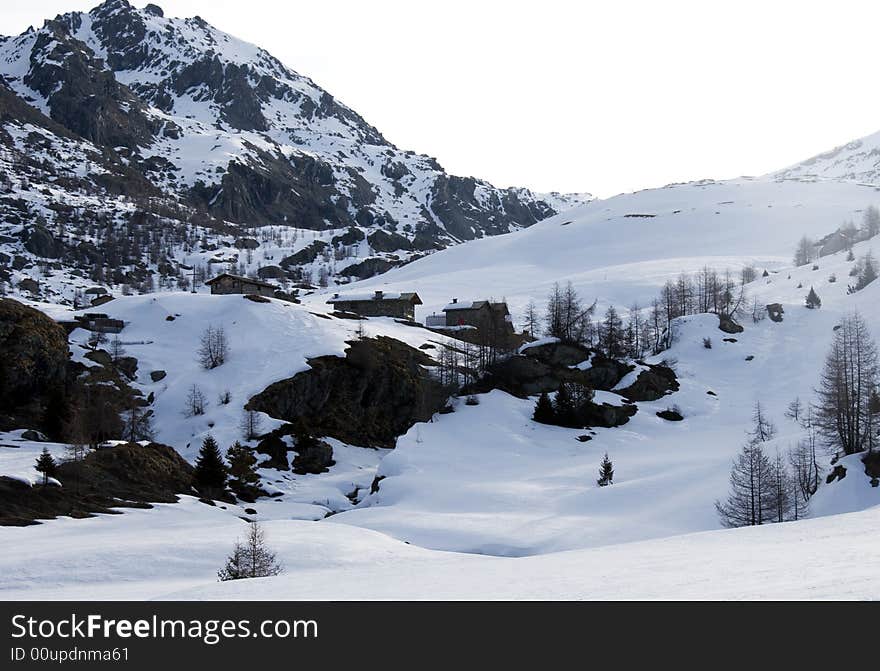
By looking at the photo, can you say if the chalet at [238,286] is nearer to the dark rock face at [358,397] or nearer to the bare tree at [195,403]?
the dark rock face at [358,397]

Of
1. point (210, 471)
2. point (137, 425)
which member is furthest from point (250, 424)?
point (210, 471)

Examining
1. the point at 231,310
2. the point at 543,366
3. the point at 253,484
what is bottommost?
the point at 253,484

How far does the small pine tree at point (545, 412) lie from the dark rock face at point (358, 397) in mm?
10066

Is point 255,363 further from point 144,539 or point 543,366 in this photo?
point 144,539

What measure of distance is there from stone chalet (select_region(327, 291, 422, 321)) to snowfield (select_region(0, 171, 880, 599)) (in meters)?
9.37

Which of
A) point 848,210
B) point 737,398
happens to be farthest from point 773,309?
point 848,210

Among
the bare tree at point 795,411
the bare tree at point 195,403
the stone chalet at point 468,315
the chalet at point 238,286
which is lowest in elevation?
the bare tree at point 795,411

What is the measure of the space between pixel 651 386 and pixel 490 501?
1456 inches

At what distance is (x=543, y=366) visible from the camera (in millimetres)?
75250

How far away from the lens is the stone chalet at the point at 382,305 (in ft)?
348

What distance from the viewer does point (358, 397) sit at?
71938 millimetres

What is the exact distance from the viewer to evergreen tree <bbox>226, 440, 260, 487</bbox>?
53.4m

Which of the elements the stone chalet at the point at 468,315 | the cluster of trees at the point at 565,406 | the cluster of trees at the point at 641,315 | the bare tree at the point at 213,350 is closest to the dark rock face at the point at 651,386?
the cluster of trees at the point at 565,406
